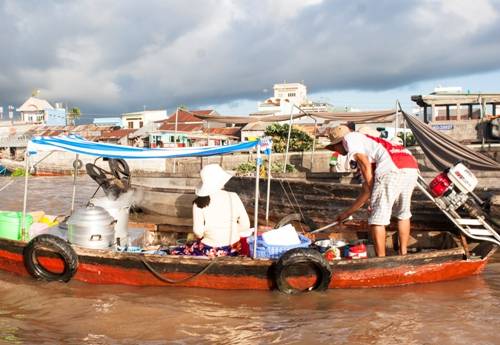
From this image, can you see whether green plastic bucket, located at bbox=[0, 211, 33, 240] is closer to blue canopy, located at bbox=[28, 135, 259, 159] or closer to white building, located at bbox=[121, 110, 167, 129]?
blue canopy, located at bbox=[28, 135, 259, 159]

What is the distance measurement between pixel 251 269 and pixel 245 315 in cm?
66

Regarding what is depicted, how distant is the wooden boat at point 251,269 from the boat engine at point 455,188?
54 cm

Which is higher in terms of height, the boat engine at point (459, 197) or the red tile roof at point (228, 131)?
the red tile roof at point (228, 131)

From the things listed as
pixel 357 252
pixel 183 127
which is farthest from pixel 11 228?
pixel 183 127

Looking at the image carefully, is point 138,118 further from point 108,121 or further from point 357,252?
point 357,252

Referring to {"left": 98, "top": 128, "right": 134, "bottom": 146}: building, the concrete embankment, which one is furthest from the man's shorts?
{"left": 98, "top": 128, "right": 134, "bottom": 146}: building

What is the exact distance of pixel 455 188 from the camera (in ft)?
19.4

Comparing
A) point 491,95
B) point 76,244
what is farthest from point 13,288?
point 491,95

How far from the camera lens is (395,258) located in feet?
18.2

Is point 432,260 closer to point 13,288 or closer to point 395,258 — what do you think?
point 395,258

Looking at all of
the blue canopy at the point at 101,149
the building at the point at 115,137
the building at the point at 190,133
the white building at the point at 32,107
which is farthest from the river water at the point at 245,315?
the white building at the point at 32,107

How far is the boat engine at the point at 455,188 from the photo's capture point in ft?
19.1

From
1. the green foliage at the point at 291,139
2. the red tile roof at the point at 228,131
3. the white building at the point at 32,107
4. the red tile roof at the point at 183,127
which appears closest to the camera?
the green foliage at the point at 291,139

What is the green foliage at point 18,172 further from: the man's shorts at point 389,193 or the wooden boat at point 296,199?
the man's shorts at point 389,193
